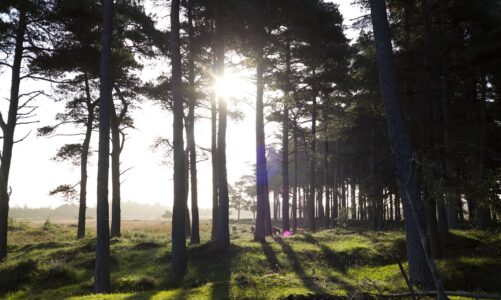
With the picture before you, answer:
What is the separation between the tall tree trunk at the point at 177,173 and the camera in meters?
12.5

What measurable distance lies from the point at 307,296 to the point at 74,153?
20.9 m

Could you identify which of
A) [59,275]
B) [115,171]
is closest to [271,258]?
[59,275]

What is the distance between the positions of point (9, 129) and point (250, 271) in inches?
436

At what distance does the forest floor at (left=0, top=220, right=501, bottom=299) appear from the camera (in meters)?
8.43

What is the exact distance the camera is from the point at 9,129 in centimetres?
1585

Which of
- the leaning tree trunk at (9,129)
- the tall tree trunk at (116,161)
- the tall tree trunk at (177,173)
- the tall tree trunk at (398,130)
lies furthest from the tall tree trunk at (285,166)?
the leaning tree trunk at (9,129)

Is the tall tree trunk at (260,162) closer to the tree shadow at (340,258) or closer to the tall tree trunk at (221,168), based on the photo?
the tall tree trunk at (221,168)

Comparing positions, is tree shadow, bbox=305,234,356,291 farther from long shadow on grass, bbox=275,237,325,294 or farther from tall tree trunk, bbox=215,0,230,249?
tall tree trunk, bbox=215,0,230,249

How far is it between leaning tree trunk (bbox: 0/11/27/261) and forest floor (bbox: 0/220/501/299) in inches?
84.1

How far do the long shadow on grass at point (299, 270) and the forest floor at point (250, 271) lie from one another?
22 mm

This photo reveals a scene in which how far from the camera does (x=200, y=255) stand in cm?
1528

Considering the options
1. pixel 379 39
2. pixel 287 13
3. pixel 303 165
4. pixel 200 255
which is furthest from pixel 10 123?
pixel 303 165

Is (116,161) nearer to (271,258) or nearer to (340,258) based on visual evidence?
(271,258)

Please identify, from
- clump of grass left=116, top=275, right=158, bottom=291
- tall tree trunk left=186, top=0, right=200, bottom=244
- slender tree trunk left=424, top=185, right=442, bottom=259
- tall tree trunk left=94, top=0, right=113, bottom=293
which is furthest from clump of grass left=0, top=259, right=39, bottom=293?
slender tree trunk left=424, top=185, right=442, bottom=259
